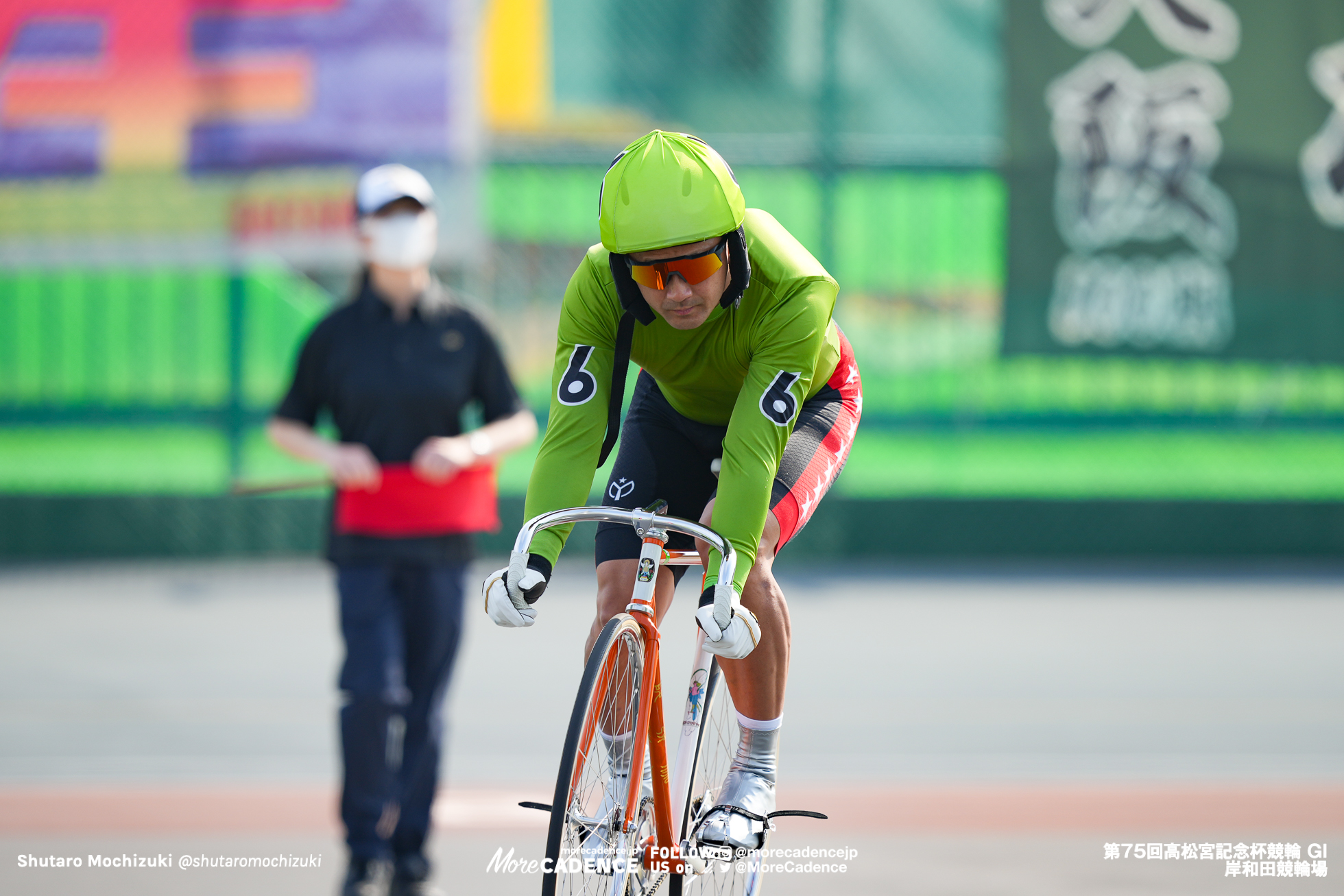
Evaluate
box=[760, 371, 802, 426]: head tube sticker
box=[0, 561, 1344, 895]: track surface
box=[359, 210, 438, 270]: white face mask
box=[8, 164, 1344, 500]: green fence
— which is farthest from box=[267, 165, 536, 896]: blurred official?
box=[8, 164, 1344, 500]: green fence

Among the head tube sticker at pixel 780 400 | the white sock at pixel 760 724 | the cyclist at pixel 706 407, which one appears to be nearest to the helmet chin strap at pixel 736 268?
the cyclist at pixel 706 407

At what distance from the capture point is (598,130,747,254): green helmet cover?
3363 mm

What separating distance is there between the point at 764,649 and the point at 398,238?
5.75ft

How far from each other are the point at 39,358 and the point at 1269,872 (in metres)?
8.74

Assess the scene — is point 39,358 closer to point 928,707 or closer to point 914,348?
point 914,348

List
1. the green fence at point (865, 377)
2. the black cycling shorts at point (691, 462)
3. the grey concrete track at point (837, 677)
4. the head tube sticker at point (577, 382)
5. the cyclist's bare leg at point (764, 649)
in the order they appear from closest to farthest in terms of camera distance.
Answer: the head tube sticker at point (577, 382) → the cyclist's bare leg at point (764, 649) → the black cycling shorts at point (691, 462) → the grey concrete track at point (837, 677) → the green fence at point (865, 377)

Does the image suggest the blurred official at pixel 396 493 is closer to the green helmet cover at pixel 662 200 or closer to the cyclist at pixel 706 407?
the cyclist at pixel 706 407

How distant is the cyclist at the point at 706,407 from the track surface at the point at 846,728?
1.23 m

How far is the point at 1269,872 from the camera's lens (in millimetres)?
4977

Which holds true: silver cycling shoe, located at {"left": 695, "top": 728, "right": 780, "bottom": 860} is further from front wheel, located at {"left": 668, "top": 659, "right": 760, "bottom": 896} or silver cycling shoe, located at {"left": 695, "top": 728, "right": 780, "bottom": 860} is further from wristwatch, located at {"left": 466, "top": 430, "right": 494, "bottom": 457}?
wristwatch, located at {"left": 466, "top": 430, "right": 494, "bottom": 457}

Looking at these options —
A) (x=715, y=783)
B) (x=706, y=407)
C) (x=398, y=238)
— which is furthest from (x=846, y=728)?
(x=398, y=238)

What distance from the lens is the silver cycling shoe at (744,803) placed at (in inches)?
153

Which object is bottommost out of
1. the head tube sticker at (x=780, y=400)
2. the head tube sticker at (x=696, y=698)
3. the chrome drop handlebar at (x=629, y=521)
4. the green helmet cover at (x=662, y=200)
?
the head tube sticker at (x=696, y=698)

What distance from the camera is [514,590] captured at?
11.3ft
